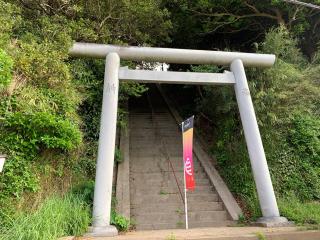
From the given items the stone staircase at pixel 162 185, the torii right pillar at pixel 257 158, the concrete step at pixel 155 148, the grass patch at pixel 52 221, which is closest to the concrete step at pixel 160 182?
the stone staircase at pixel 162 185

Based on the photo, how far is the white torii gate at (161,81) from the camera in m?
8.07

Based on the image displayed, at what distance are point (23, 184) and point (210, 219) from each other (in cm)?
453

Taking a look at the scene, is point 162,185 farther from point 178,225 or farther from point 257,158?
point 257,158

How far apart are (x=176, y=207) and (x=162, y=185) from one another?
1.10m

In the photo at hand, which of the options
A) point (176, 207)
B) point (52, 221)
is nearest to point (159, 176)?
point (176, 207)

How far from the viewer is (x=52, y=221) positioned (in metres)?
6.61

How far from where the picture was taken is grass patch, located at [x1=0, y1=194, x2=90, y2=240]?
5.97 m

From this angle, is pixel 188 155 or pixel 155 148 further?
pixel 155 148

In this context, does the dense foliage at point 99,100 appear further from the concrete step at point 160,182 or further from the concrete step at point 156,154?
the concrete step at point 156,154

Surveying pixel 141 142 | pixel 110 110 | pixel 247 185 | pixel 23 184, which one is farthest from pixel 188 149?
pixel 141 142

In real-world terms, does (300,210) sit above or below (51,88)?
below

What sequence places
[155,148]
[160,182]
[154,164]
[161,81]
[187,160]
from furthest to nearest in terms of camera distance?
[155,148] < [154,164] < [160,182] < [161,81] < [187,160]

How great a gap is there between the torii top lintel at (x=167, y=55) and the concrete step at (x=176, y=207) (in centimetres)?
379

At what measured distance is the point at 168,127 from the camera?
14688mm
